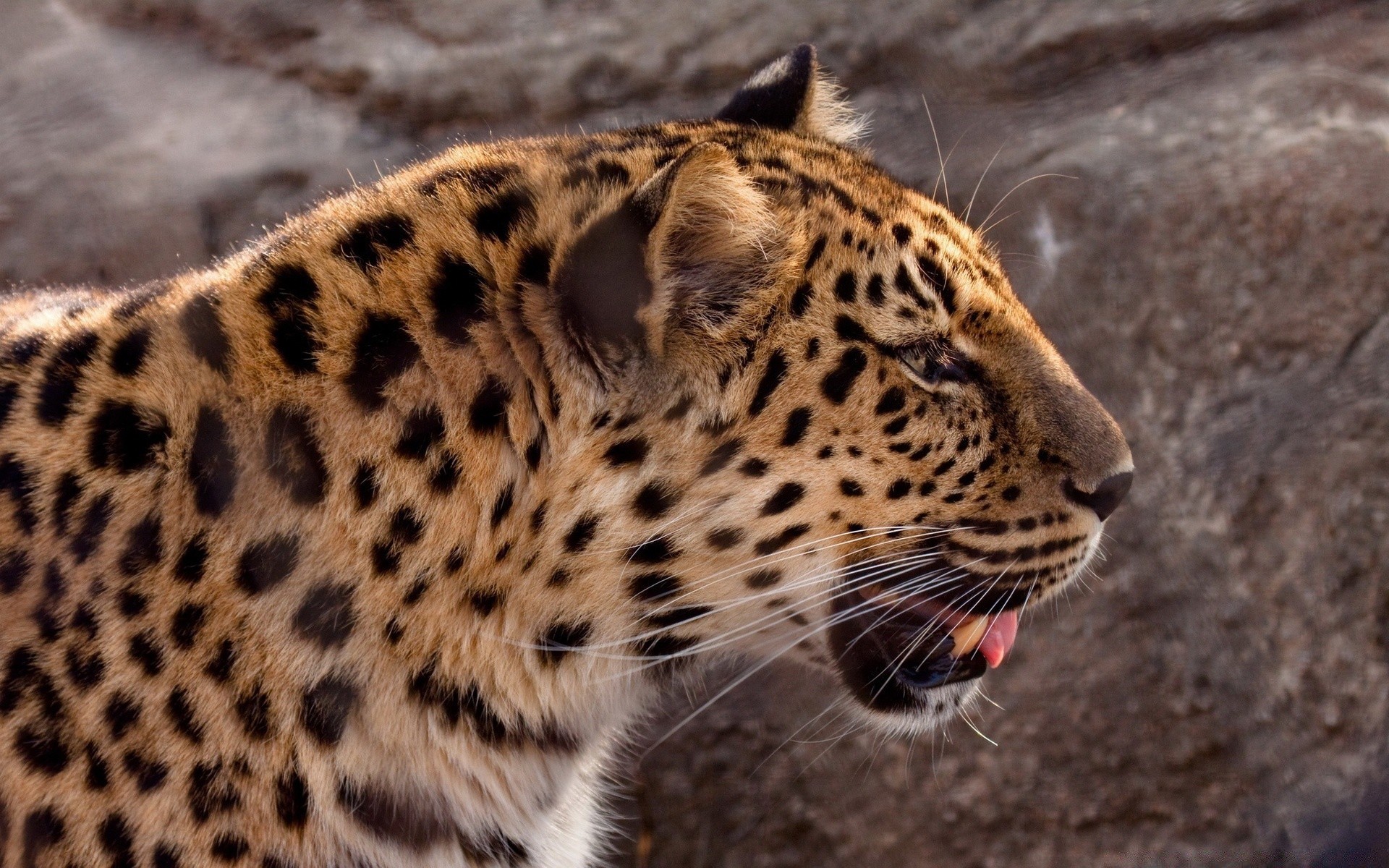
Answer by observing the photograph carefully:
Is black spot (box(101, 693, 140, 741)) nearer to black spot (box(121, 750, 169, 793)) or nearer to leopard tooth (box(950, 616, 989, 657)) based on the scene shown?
black spot (box(121, 750, 169, 793))

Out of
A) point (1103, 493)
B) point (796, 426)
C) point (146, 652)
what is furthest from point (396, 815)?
point (1103, 493)

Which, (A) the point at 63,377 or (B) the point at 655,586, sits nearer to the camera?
(A) the point at 63,377

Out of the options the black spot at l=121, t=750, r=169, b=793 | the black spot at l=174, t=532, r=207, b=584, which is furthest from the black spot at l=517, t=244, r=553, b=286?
the black spot at l=121, t=750, r=169, b=793

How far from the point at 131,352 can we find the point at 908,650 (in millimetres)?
1782

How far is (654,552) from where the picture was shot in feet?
7.80

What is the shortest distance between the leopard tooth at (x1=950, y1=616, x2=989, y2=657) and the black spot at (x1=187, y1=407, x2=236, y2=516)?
1.69 m

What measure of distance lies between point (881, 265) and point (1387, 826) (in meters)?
2.65

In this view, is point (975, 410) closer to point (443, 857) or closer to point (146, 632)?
point (443, 857)

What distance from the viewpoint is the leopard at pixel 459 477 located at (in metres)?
2.19

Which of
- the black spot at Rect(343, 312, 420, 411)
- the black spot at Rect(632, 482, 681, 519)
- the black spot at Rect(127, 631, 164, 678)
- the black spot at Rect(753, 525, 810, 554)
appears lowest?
the black spot at Rect(753, 525, 810, 554)

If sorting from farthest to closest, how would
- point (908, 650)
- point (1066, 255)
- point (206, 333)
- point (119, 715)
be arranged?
point (1066, 255), point (908, 650), point (206, 333), point (119, 715)

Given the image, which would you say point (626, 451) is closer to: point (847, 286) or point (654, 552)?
point (654, 552)

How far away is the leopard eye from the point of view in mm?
2436

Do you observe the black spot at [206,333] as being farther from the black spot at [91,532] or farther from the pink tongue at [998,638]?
the pink tongue at [998,638]
